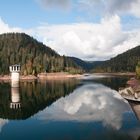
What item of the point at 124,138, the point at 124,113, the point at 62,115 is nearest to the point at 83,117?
the point at 62,115

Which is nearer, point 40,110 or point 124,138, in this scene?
point 124,138

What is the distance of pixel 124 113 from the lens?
7475cm

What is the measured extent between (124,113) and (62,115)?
14.4 m

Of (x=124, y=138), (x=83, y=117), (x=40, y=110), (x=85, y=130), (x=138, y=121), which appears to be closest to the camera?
(x=124, y=138)

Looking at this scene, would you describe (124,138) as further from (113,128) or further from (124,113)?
(124,113)

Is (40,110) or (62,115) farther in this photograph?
(40,110)

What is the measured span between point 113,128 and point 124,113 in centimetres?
1819

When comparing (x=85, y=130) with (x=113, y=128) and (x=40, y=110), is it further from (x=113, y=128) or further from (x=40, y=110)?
(x=40, y=110)

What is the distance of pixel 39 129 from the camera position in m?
59.1

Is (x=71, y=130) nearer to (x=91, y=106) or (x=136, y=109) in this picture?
(x=136, y=109)

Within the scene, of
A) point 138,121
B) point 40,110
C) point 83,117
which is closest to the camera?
point 138,121

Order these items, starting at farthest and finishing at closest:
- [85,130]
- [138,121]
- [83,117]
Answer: [83,117] < [138,121] < [85,130]

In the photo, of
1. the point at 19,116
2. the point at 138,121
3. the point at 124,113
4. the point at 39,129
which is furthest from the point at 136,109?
the point at 19,116

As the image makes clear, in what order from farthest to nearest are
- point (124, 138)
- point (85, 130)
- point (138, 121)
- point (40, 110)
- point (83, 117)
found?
point (40, 110) → point (83, 117) → point (138, 121) → point (85, 130) → point (124, 138)
